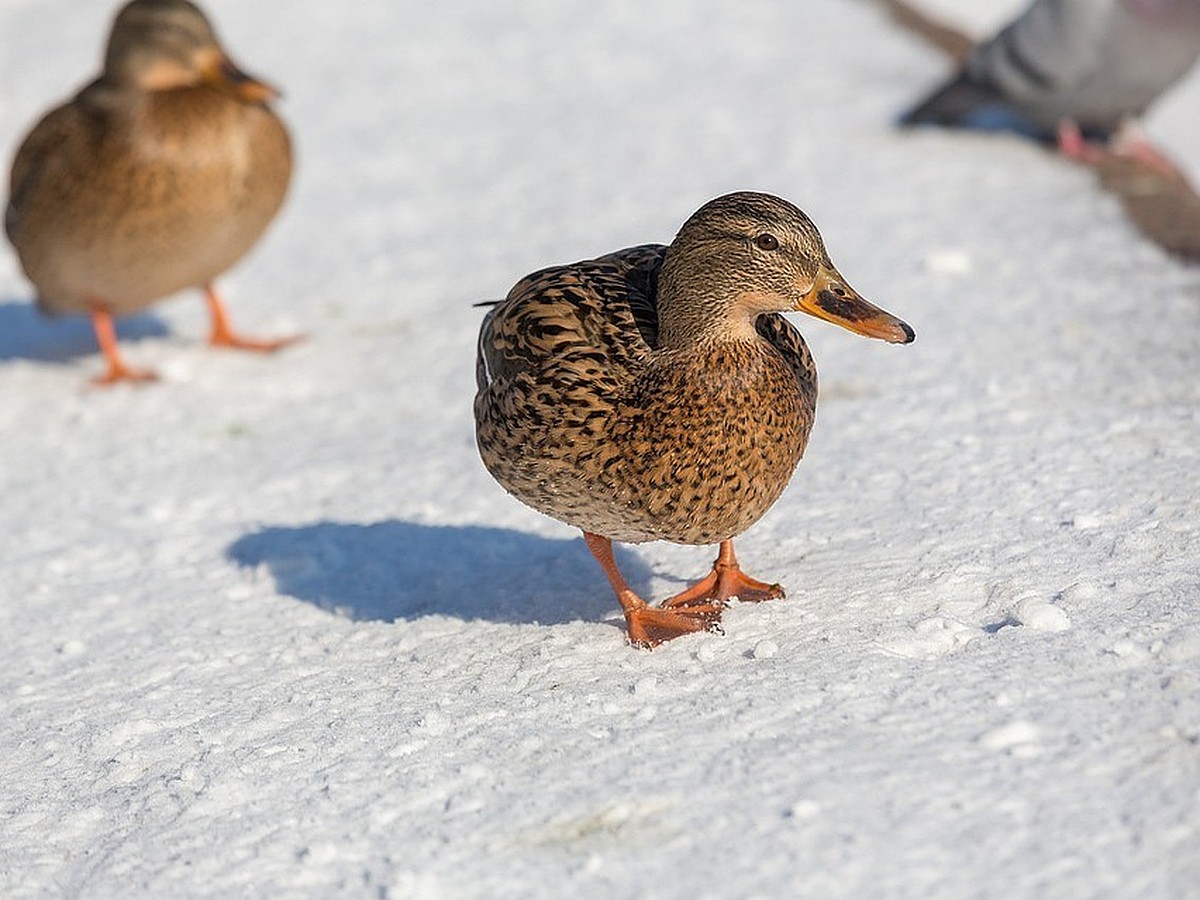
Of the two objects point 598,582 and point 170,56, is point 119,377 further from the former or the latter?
point 598,582

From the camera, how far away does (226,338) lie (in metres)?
6.85

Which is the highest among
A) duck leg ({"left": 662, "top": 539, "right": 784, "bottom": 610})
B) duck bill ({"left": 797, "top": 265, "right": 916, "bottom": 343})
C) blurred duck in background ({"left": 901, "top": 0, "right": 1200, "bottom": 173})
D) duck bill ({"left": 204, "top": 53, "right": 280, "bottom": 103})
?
duck bill ({"left": 797, "top": 265, "right": 916, "bottom": 343})

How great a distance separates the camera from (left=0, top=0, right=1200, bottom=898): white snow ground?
117 inches

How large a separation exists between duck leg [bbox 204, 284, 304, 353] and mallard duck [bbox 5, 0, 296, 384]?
0.02 meters

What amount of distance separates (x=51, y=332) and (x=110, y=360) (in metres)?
1.11

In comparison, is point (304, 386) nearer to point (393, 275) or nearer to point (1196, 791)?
point (393, 275)

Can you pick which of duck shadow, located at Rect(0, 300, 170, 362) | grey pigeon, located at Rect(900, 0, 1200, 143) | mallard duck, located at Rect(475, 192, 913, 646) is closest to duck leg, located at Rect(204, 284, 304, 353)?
duck shadow, located at Rect(0, 300, 170, 362)

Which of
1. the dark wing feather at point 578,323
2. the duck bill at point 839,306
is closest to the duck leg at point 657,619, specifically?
the dark wing feather at point 578,323

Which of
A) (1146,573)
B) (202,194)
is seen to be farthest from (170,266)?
(1146,573)

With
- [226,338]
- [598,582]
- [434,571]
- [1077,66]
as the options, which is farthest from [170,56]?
[1077,66]

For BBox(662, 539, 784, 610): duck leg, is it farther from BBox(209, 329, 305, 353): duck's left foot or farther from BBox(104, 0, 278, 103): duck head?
BBox(104, 0, 278, 103): duck head

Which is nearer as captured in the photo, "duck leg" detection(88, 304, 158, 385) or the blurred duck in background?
"duck leg" detection(88, 304, 158, 385)

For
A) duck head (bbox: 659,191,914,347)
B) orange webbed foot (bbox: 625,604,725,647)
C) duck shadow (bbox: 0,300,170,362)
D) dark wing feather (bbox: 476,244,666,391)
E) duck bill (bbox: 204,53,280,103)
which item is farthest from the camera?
duck shadow (bbox: 0,300,170,362)

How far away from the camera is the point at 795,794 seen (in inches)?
118
